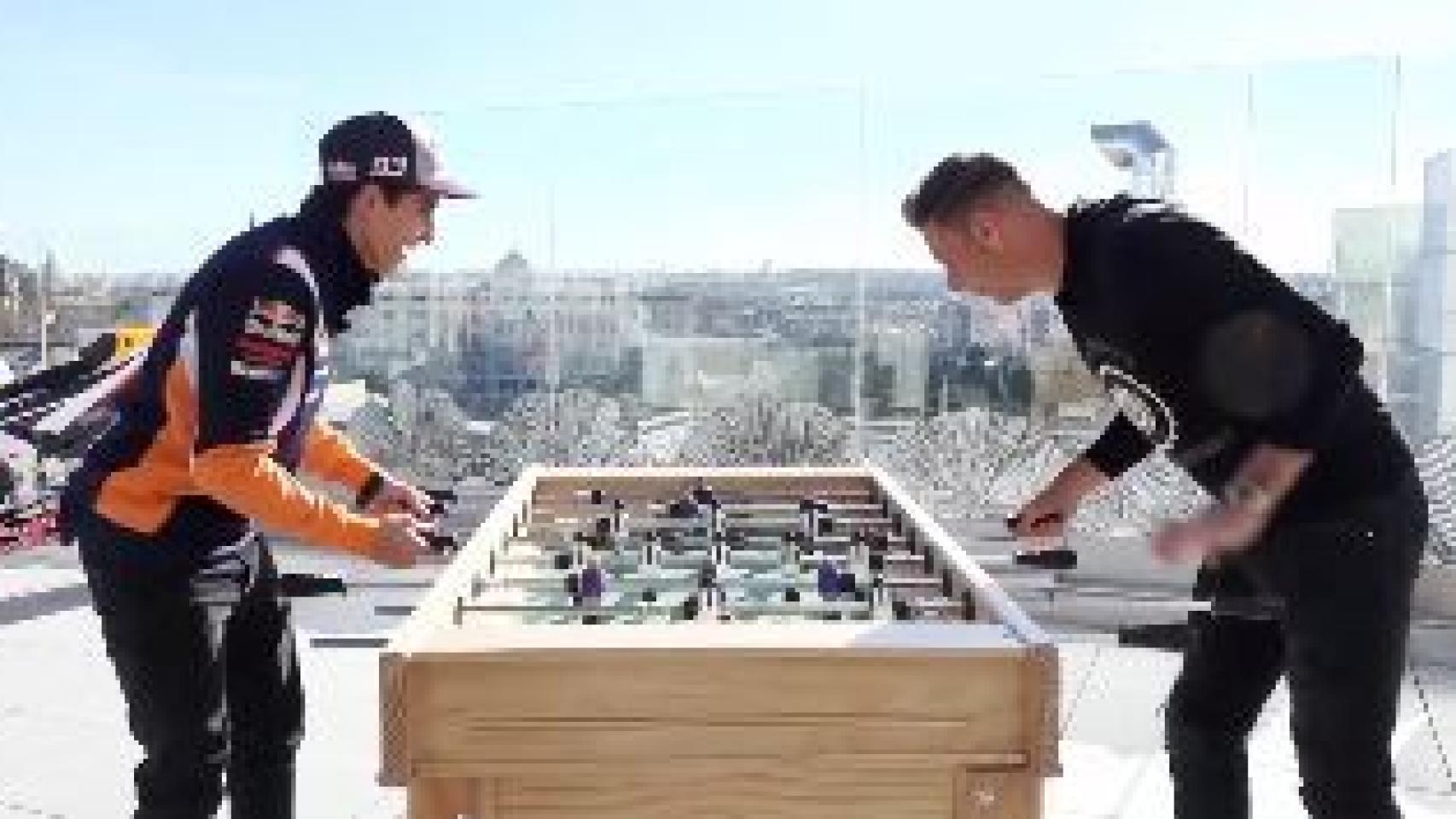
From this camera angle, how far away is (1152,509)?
16.1ft

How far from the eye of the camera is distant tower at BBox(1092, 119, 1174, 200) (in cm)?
467

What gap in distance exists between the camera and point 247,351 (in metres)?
1.75

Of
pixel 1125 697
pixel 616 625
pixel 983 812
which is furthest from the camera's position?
pixel 1125 697

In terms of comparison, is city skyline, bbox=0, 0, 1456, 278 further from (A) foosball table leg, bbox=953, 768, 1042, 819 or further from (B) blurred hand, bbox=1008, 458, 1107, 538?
(A) foosball table leg, bbox=953, 768, 1042, 819

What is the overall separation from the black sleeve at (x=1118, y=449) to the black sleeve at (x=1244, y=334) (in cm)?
54

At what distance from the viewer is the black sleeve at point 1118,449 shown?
87.3 inches

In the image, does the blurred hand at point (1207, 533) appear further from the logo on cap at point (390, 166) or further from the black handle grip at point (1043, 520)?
the logo on cap at point (390, 166)

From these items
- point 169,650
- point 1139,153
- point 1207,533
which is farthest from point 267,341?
point 1139,153

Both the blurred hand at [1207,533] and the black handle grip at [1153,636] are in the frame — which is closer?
the blurred hand at [1207,533]

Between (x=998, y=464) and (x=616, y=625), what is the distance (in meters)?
3.58

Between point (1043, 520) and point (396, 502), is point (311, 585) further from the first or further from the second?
point (1043, 520)

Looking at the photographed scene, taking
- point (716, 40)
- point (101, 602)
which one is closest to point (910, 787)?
point (101, 602)

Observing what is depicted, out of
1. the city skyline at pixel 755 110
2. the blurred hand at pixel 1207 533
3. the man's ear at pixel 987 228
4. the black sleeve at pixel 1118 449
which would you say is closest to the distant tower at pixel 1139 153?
the city skyline at pixel 755 110

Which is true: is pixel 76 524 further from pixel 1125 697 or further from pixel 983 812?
pixel 1125 697
